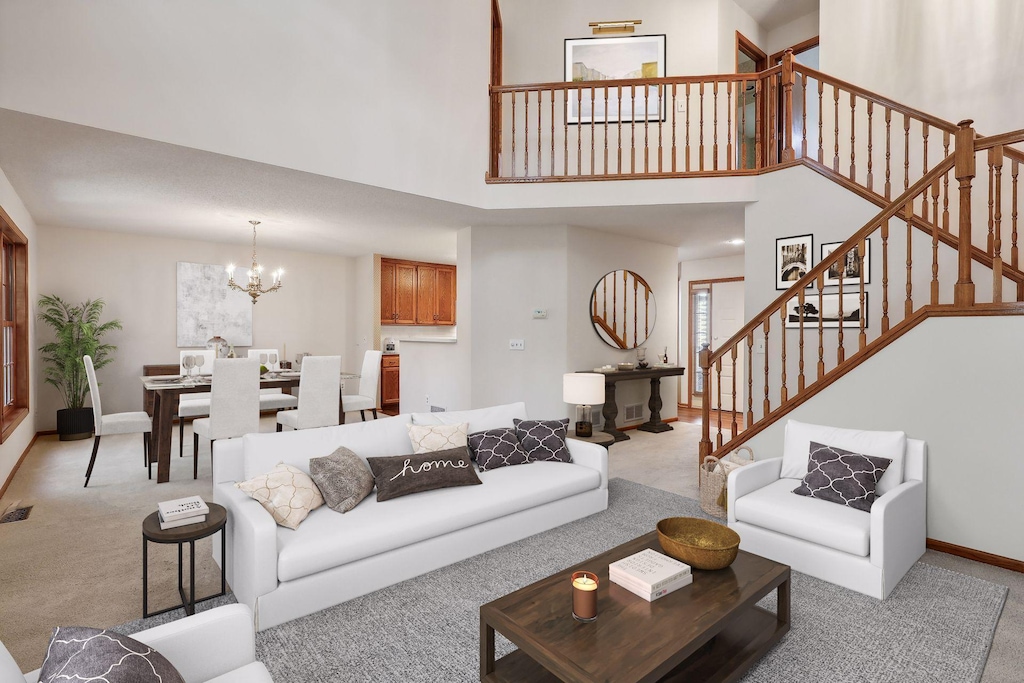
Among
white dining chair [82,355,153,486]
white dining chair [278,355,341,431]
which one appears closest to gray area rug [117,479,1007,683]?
white dining chair [278,355,341,431]

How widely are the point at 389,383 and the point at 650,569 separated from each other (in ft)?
22.7

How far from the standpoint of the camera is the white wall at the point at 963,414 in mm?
2832

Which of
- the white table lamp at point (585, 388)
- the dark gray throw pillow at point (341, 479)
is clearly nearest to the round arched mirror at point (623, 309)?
the white table lamp at point (585, 388)

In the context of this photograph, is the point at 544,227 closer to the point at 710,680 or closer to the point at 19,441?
the point at 710,680

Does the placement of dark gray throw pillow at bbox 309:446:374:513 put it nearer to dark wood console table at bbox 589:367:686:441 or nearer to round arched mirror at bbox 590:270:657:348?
dark wood console table at bbox 589:367:686:441

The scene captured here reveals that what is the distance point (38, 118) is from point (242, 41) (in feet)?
4.38

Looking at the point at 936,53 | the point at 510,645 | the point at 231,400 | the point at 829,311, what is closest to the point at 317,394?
the point at 231,400

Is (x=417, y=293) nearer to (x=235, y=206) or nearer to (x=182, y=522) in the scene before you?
(x=235, y=206)

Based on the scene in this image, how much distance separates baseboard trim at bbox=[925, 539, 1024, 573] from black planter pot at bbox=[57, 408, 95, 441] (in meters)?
7.97

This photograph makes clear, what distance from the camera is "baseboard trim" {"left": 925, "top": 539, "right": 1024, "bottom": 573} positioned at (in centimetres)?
282

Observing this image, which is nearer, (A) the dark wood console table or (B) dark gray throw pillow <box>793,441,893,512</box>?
(B) dark gray throw pillow <box>793,441,893,512</box>

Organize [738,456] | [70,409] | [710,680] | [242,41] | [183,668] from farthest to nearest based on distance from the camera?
[70,409] < [738,456] < [242,41] < [710,680] < [183,668]

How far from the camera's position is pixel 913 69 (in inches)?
191

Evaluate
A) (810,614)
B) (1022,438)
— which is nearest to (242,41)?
(810,614)
